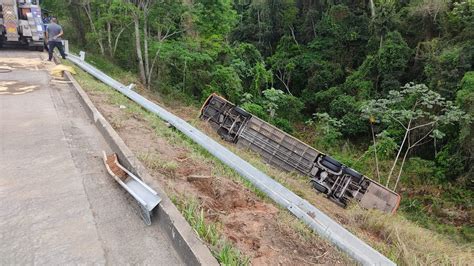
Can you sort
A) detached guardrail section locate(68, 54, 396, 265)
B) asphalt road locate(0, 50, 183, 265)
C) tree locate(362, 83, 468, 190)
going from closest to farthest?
asphalt road locate(0, 50, 183, 265) → detached guardrail section locate(68, 54, 396, 265) → tree locate(362, 83, 468, 190)

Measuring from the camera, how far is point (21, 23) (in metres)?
15.3

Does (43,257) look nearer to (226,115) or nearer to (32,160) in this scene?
(32,160)

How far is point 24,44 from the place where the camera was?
1659 centimetres

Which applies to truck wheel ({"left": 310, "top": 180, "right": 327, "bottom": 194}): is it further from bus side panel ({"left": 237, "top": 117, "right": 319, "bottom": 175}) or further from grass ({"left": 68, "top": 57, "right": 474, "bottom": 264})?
grass ({"left": 68, "top": 57, "right": 474, "bottom": 264})

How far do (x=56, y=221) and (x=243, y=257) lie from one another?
6.70 feet

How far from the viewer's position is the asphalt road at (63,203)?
11.4 ft

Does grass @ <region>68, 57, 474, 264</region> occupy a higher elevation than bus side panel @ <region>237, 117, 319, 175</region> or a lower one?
higher

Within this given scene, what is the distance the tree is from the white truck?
47.0ft

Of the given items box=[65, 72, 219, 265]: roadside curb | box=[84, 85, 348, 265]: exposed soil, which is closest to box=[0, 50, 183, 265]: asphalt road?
box=[65, 72, 219, 265]: roadside curb

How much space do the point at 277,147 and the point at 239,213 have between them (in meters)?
9.74

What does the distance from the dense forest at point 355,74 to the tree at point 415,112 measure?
8 cm

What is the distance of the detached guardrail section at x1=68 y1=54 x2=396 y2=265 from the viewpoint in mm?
4398

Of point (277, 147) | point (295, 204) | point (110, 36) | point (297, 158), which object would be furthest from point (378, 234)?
point (110, 36)

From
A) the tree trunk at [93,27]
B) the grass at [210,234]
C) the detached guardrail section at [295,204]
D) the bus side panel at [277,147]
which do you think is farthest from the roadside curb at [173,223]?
the tree trunk at [93,27]
